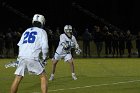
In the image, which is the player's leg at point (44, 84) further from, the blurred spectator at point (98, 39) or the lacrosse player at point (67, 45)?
the blurred spectator at point (98, 39)

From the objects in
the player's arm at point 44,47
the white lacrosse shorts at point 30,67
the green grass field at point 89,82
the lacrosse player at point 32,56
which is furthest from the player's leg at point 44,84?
the green grass field at point 89,82

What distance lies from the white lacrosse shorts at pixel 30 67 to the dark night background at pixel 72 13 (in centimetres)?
3120

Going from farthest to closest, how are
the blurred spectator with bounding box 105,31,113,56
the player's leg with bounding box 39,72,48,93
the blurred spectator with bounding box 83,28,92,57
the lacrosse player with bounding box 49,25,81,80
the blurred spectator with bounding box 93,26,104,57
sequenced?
the blurred spectator with bounding box 83,28,92,57
the blurred spectator with bounding box 105,31,113,56
the blurred spectator with bounding box 93,26,104,57
the lacrosse player with bounding box 49,25,81,80
the player's leg with bounding box 39,72,48,93

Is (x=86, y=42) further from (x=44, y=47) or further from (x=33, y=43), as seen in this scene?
(x=44, y=47)

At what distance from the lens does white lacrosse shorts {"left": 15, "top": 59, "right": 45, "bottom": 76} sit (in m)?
12.6

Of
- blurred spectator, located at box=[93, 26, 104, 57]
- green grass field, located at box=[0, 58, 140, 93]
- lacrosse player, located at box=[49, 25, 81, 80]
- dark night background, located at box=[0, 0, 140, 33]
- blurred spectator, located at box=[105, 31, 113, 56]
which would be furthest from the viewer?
dark night background, located at box=[0, 0, 140, 33]

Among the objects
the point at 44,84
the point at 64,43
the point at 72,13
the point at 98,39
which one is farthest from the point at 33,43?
the point at 72,13

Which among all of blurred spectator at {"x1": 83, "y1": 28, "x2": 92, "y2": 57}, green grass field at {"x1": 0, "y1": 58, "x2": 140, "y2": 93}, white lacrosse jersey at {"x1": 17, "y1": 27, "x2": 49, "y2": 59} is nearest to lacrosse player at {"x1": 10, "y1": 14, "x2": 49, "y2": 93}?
white lacrosse jersey at {"x1": 17, "y1": 27, "x2": 49, "y2": 59}

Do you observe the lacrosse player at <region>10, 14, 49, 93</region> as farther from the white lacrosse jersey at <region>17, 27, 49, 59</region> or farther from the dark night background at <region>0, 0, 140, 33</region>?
the dark night background at <region>0, 0, 140, 33</region>

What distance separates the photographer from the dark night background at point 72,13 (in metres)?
44.0

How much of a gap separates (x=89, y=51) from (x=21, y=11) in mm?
11570

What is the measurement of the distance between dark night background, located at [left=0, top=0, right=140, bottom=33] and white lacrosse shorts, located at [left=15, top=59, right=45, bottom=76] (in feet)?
102

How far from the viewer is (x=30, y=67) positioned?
496 inches

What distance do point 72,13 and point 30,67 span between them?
107 feet
